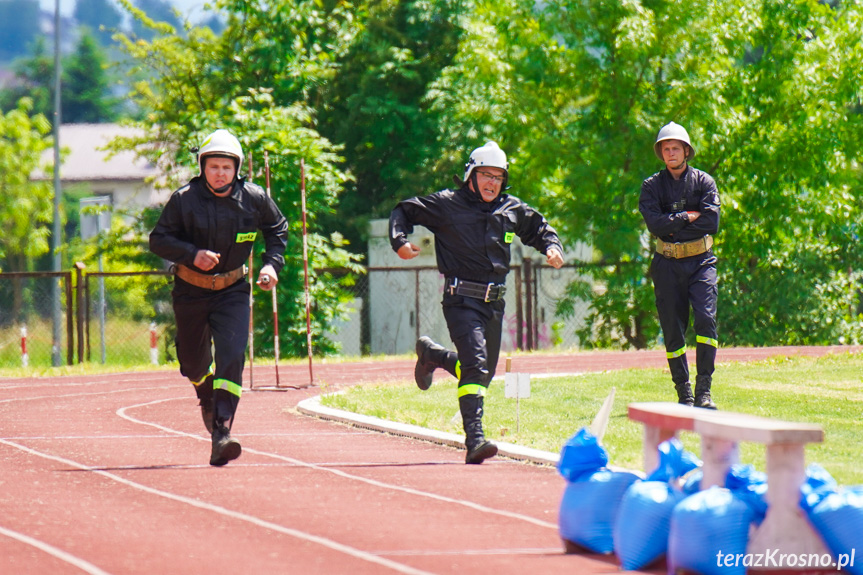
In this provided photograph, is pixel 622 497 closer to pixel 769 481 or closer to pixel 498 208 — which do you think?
pixel 769 481

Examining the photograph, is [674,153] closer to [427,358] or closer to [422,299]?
[427,358]

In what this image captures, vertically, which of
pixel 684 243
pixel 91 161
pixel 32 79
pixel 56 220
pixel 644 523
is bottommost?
pixel 644 523

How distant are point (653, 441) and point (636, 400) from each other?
6.08 m

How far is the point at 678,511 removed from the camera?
5012 millimetres

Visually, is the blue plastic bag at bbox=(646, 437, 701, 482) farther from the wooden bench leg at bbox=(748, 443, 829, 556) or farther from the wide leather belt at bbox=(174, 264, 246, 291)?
the wide leather belt at bbox=(174, 264, 246, 291)

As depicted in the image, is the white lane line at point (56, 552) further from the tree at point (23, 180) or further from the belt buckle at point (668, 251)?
the tree at point (23, 180)

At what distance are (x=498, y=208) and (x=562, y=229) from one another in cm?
1668

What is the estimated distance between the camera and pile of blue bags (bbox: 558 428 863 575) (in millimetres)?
4910

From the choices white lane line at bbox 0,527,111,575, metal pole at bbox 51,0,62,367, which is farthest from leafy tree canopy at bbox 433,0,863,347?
white lane line at bbox 0,527,111,575

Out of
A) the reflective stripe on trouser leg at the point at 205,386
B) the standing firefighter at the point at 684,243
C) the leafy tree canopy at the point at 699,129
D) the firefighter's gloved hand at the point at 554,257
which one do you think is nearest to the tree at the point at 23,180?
the leafy tree canopy at the point at 699,129

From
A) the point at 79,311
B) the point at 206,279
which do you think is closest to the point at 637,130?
the point at 79,311

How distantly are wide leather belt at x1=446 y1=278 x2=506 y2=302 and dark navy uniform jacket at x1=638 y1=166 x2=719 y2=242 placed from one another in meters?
2.01

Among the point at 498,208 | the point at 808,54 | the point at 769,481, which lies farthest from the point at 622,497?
the point at 808,54

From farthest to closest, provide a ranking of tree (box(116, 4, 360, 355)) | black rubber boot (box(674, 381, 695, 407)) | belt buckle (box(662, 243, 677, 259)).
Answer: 1. tree (box(116, 4, 360, 355))
2. black rubber boot (box(674, 381, 695, 407))
3. belt buckle (box(662, 243, 677, 259))
